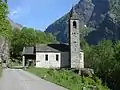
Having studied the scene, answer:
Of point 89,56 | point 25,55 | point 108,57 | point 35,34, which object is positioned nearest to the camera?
point 25,55

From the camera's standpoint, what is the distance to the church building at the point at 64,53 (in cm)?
7856

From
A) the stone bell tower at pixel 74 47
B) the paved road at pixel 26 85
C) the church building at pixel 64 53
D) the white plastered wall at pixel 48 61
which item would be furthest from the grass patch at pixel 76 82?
the white plastered wall at pixel 48 61

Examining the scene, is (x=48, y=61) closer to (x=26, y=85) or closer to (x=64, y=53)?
(x=64, y=53)

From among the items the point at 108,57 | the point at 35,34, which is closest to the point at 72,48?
the point at 108,57

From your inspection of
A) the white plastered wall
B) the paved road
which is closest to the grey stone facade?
the white plastered wall

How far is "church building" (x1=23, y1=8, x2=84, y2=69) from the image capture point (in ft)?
258

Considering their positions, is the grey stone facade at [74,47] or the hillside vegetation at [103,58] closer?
the grey stone facade at [74,47]

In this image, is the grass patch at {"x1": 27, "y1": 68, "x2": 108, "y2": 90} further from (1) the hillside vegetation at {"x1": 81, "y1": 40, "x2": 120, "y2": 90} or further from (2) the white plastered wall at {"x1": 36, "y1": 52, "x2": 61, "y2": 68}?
(1) the hillside vegetation at {"x1": 81, "y1": 40, "x2": 120, "y2": 90}

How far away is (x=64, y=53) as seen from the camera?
266 ft

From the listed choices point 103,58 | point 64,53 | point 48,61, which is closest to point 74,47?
point 64,53

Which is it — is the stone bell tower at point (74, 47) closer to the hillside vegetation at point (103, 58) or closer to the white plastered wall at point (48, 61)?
the white plastered wall at point (48, 61)

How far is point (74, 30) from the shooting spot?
79250mm

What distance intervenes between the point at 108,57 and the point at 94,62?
566 cm

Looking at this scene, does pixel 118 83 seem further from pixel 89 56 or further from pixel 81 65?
pixel 89 56
